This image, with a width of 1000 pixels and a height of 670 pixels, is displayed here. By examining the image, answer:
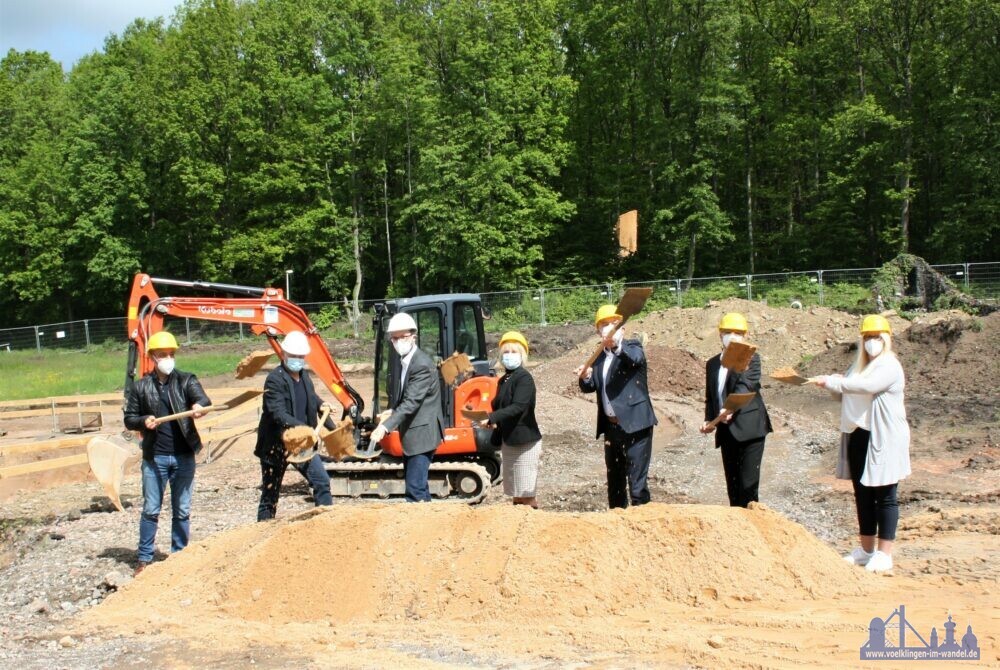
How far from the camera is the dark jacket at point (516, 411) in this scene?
7.52 meters

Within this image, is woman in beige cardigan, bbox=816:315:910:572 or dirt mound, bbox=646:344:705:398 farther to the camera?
dirt mound, bbox=646:344:705:398

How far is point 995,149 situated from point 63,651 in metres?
33.1

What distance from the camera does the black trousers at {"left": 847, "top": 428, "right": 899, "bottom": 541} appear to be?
6484 mm

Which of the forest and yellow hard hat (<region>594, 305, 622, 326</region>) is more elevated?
the forest

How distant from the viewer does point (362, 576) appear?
6.43 metres

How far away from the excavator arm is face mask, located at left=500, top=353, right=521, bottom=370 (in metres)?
4.34

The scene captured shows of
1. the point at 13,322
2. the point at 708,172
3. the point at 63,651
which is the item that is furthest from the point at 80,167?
the point at 63,651

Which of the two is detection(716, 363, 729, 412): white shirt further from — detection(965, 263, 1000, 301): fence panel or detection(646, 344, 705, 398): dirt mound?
detection(965, 263, 1000, 301): fence panel

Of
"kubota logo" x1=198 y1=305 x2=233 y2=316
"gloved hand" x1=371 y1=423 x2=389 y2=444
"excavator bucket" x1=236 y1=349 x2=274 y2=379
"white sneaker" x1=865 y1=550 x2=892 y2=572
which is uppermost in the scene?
"kubota logo" x1=198 y1=305 x2=233 y2=316

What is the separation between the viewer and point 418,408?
747cm

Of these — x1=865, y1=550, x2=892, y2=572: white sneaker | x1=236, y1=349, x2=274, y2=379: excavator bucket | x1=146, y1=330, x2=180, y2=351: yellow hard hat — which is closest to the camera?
x1=865, y1=550, x2=892, y2=572: white sneaker

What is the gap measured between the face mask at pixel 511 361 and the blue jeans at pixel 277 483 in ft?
5.95

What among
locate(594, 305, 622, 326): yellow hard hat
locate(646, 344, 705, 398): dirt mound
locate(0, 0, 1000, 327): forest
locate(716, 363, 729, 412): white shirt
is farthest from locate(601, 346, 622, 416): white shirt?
locate(0, 0, 1000, 327): forest

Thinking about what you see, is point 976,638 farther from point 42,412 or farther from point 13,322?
point 13,322
